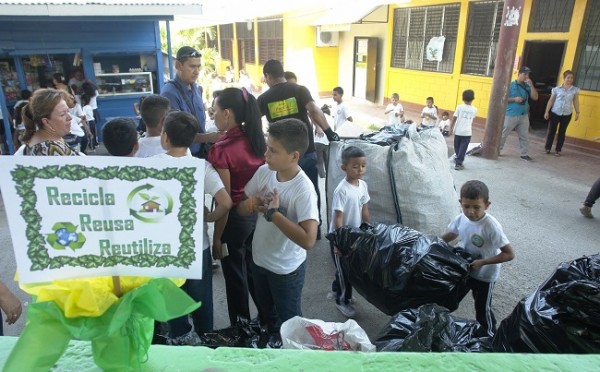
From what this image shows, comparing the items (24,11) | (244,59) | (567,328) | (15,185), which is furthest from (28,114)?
(244,59)

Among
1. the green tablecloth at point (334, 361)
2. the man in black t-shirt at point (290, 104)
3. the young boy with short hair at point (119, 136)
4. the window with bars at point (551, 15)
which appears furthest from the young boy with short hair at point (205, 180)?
the window with bars at point (551, 15)

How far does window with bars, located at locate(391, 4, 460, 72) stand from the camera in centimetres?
1002

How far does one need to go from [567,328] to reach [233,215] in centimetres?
177

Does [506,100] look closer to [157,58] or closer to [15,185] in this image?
[157,58]

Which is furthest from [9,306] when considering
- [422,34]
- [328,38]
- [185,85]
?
[328,38]

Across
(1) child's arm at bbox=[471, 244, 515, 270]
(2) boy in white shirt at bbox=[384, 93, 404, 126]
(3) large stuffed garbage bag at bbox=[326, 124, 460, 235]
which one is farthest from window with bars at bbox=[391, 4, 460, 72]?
(1) child's arm at bbox=[471, 244, 515, 270]

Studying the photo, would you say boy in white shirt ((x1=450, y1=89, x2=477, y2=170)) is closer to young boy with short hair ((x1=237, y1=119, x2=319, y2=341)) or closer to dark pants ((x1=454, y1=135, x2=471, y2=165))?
dark pants ((x1=454, y1=135, x2=471, y2=165))

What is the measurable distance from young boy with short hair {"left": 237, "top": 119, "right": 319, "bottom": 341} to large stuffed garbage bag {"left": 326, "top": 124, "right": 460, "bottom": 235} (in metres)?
1.41

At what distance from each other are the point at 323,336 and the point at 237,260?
1.00m

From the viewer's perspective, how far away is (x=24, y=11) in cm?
592

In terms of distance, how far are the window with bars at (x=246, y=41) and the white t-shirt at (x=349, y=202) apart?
56.3 feet

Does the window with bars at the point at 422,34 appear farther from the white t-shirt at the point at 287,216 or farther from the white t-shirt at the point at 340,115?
the white t-shirt at the point at 287,216

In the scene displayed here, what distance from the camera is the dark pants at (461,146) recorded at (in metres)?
6.45

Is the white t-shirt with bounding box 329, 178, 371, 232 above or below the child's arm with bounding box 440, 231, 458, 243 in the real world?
above
